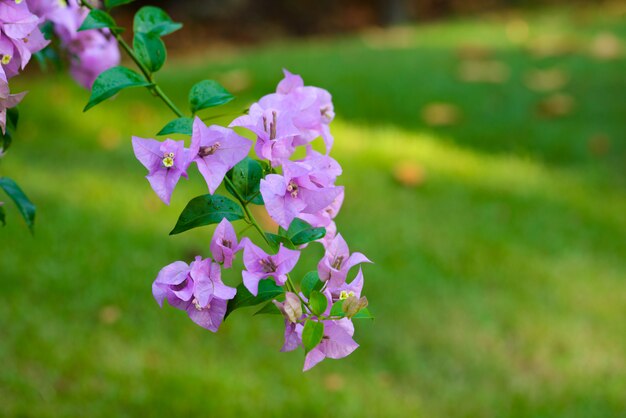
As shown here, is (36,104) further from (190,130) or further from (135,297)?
(190,130)

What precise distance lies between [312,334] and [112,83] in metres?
A: 0.35

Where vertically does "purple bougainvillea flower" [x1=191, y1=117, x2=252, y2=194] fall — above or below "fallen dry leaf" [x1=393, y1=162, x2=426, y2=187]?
above

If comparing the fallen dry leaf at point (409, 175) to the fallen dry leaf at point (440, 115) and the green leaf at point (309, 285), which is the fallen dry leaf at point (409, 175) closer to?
the fallen dry leaf at point (440, 115)

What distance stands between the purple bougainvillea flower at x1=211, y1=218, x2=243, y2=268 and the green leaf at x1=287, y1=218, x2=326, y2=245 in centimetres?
6

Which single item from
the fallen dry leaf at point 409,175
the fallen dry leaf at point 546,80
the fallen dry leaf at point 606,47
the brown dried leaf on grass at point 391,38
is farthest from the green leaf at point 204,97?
the brown dried leaf on grass at point 391,38

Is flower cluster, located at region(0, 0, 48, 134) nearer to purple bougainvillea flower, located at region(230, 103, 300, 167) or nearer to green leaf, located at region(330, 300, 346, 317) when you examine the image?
purple bougainvillea flower, located at region(230, 103, 300, 167)

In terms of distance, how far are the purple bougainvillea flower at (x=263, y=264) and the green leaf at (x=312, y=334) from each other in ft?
0.16

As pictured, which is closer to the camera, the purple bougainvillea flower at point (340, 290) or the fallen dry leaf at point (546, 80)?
the purple bougainvillea flower at point (340, 290)

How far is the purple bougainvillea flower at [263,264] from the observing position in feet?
2.56

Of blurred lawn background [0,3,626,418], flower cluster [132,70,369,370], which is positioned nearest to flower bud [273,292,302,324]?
flower cluster [132,70,369,370]

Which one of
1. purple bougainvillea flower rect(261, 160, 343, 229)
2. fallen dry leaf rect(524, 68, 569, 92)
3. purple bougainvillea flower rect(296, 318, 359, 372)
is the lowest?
fallen dry leaf rect(524, 68, 569, 92)

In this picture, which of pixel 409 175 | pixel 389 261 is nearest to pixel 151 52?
pixel 389 261

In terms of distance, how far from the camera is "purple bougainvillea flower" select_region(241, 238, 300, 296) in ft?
2.56

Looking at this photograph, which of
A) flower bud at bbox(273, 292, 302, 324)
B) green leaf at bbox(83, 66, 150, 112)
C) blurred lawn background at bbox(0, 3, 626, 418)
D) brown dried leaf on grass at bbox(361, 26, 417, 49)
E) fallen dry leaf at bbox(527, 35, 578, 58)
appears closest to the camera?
flower bud at bbox(273, 292, 302, 324)
